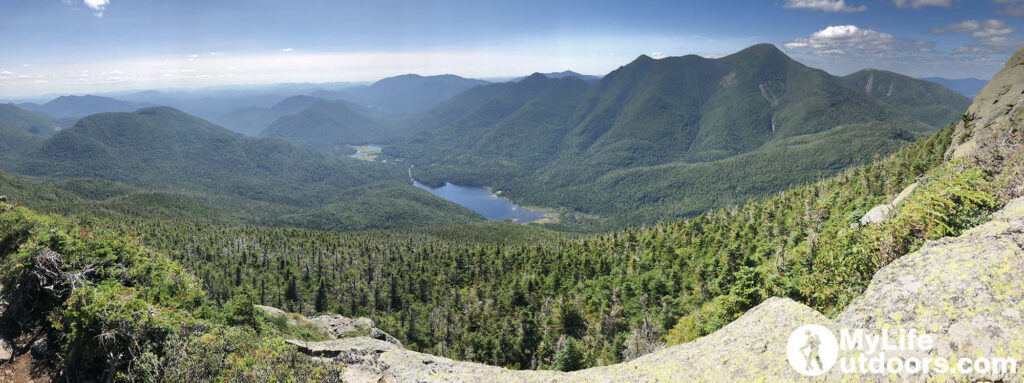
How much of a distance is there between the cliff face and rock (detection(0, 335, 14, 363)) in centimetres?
1619

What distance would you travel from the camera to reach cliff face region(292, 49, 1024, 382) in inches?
368

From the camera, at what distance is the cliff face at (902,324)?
934 cm

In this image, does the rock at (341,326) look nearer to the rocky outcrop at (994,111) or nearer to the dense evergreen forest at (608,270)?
the dense evergreen forest at (608,270)

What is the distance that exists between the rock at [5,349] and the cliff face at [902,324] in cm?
1619

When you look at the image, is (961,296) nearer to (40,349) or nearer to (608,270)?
(40,349)

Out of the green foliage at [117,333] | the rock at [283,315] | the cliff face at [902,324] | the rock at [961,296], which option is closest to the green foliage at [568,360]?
the cliff face at [902,324]

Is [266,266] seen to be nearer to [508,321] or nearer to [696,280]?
[508,321]

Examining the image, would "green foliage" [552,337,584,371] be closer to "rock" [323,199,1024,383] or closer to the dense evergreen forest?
the dense evergreen forest

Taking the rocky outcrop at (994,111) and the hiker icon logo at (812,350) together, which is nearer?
the hiker icon logo at (812,350)

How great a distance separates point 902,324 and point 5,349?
36505mm

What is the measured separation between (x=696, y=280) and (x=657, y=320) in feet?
41.5

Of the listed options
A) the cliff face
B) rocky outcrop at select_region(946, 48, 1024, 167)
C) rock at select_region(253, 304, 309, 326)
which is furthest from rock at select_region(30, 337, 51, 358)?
rocky outcrop at select_region(946, 48, 1024, 167)

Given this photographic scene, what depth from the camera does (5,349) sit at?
1880 centimetres

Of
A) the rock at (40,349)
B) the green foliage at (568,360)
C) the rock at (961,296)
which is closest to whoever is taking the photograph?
the rock at (961,296)
